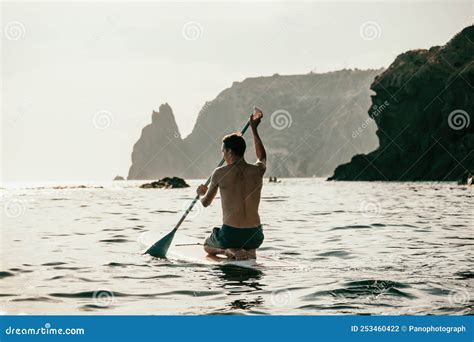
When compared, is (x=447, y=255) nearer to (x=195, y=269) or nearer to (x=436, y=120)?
(x=195, y=269)

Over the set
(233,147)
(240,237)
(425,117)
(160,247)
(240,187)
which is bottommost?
(160,247)

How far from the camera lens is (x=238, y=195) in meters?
8.43

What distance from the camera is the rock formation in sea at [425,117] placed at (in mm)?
76312

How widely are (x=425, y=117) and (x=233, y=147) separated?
262ft

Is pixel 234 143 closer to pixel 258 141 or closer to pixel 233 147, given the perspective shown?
pixel 233 147

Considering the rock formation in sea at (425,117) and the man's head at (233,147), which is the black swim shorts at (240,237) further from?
the rock formation in sea at (425,117)

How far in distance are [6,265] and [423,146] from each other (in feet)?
261

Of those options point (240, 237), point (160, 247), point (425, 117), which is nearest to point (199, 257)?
point (240, 237)

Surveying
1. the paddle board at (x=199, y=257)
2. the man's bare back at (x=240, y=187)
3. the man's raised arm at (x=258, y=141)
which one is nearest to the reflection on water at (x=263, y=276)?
the paddle board at (x=199, y=257)

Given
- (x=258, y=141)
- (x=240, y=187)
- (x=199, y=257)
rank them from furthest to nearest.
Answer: (x=199, y=257) → (x=258, y=141) → (x=240, y=187)

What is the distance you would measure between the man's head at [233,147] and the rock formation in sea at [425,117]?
68.8m

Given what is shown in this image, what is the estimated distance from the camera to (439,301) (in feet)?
20.5

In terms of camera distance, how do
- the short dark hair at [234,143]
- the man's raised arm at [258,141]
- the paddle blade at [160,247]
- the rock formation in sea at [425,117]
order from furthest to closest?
1. the rock formation in sea at [425,117]
2. the paddle blade at [160,247]
3. the man's raised arm at [258,141]
4. the short dark hair at [234,143]

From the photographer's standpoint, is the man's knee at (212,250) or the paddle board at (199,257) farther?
the man's knee at (212,250)
